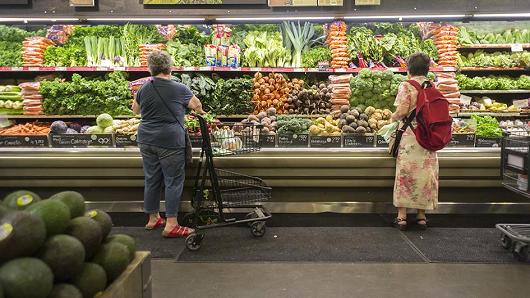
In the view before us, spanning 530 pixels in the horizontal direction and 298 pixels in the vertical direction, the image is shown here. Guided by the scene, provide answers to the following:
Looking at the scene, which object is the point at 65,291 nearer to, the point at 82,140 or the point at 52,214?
the point at 52,214

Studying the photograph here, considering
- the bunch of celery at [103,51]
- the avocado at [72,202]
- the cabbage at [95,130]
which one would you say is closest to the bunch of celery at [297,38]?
the bunch of celery at [103,51]

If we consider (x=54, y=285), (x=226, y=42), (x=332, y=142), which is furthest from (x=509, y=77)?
(x=54, y=285)

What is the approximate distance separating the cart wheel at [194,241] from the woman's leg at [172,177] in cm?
39

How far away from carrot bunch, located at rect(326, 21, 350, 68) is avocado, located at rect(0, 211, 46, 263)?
4980mm

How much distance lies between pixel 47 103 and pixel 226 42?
2431 millimetres

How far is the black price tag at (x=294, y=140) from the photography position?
4.68 metres

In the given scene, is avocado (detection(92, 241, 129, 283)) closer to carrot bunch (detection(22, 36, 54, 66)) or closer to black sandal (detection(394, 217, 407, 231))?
black sandal (detection(394, 217, 407, 231))

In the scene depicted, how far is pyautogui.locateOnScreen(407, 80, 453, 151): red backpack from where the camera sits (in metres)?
4.09

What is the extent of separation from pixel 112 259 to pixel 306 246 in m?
2.63

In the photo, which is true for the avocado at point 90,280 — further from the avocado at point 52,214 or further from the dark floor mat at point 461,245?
the dark floor mat at point 461,245

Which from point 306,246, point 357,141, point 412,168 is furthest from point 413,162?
point 306,246

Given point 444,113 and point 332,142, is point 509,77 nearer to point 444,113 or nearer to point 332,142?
point 444,113

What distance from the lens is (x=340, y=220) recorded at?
4656 millimetres

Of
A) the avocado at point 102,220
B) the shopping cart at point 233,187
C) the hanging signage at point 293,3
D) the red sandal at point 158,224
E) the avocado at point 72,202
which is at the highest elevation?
the hanging signage at point 293,3
